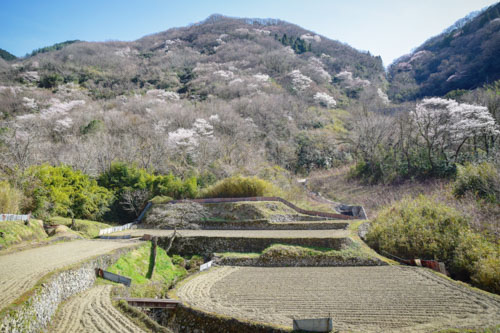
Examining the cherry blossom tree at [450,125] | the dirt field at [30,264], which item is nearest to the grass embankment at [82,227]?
the dirt field at [30,264]

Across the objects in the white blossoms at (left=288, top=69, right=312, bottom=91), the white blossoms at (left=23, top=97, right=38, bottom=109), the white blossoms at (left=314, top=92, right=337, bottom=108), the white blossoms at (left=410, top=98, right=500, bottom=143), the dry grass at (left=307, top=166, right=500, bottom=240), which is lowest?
the dry grass at (left=307, top=166, right=500, bottom=240)

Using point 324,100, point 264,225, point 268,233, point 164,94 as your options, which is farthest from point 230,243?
point 324,100

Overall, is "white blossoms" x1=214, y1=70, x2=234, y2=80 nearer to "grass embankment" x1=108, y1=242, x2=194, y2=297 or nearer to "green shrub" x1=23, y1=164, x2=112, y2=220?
"green shrub" x1=23, y1=164, x2=112, y2=220

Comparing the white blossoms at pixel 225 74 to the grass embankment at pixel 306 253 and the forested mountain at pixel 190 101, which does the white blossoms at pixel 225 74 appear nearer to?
the forested mountain at pixel 190 101

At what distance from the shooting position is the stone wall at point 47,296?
5922mm

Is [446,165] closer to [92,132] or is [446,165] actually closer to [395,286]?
[395,286]

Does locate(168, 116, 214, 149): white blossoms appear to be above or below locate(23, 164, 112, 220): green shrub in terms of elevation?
above

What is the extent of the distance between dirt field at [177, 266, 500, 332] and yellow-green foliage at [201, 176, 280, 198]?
37.5ft

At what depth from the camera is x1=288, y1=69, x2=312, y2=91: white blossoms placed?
6406 centimetres

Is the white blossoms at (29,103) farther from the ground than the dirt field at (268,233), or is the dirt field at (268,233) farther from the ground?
the white blossoms at (29,103)

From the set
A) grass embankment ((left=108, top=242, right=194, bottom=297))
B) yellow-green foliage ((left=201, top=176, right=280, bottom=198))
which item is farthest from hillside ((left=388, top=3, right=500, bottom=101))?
grass embankment ((left=108, top=242, right=194, bottom=297))

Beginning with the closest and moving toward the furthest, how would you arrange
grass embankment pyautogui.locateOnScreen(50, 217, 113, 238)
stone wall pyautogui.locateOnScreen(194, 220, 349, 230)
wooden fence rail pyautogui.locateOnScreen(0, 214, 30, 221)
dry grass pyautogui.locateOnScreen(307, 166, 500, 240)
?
dry grass pyautogui.locateOnScreen(307, 166, 500, 240) < wooden fence rail pyautogui.locateOnScreen(0, 214, 30, 221) < grass embankment pyautogui.locateOnScreen(50, 217, 113, 238) < stone wall pyautogui.locateOnScreen(194, 220, 349, 230)

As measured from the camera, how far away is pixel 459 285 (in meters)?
9.59

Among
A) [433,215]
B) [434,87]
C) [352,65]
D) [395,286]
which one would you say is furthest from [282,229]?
[352,65]
